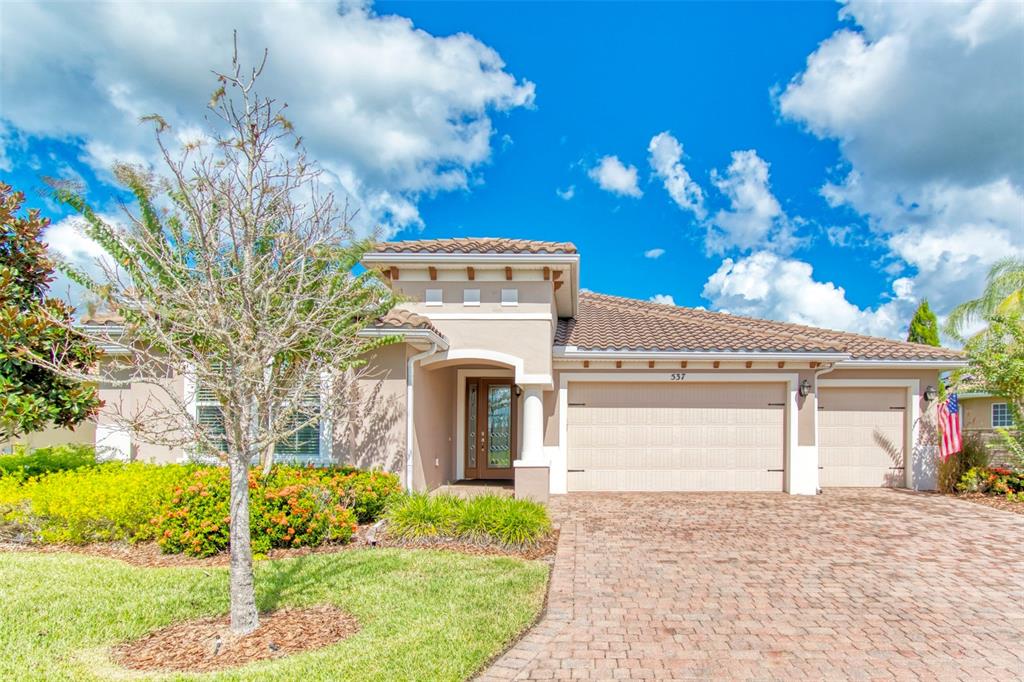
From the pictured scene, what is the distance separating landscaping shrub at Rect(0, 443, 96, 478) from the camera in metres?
9.22

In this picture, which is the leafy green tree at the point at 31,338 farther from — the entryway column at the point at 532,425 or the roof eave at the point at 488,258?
the entryway column at the point at 532,425

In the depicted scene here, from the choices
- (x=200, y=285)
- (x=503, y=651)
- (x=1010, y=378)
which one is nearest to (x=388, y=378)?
(x=200, y=285)

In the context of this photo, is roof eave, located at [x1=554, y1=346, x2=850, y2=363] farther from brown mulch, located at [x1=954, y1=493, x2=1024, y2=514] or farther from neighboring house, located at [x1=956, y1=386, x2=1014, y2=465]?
neighboring house, located at [x1=956, y1=386, x2=1014, y2=465]

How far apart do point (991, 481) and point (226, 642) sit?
15.5 m

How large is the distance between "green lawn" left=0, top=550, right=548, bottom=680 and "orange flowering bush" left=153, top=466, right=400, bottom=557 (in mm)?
557

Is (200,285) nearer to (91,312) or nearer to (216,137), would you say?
(216,137)

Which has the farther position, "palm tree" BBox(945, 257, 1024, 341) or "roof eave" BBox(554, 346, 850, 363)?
"palm tree" BBox(945, 257, 1024, 341)

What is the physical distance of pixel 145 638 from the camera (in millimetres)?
5000

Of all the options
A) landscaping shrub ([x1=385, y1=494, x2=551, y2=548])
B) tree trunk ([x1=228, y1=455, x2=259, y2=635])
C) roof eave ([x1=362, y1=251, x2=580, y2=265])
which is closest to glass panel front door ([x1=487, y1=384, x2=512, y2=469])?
roof eave ([x1=362, y1=251, x2=580, y2=265])

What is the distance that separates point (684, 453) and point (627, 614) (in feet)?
25.6

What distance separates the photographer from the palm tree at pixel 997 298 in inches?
660

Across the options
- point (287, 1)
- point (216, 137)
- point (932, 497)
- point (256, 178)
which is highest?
point (287, 1)

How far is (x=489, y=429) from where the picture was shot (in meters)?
14.7

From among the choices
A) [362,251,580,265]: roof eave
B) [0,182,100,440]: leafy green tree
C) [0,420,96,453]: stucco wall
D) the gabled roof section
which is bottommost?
[0,420,96,453]: stucco wall
